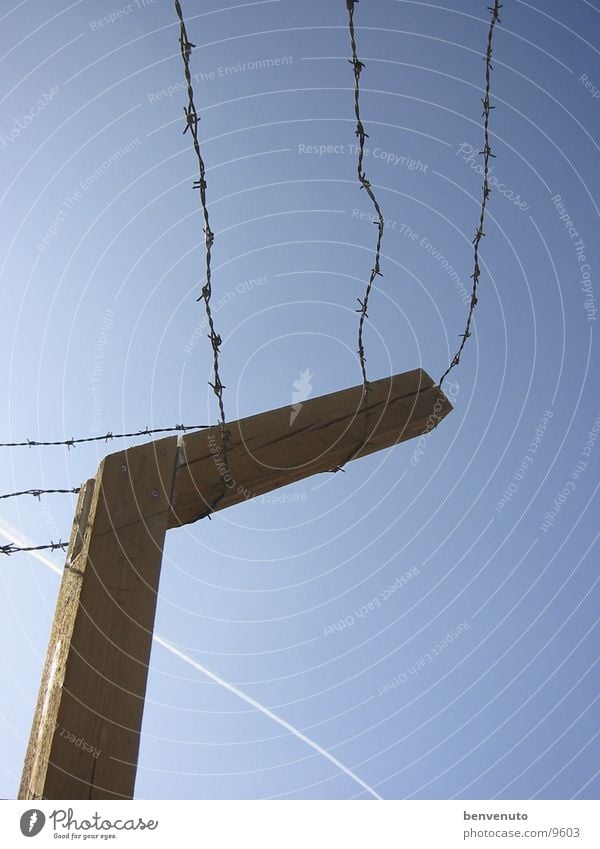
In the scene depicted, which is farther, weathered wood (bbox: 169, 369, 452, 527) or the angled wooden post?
weathered wood (bbox: 169, 369, 452, 527)

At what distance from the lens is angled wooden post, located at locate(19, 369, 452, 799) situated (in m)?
1.49

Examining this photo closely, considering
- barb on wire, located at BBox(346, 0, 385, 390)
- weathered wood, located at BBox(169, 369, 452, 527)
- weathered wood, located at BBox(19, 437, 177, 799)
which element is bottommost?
weathered wood, located at BBox(19, 437, 177, 799)

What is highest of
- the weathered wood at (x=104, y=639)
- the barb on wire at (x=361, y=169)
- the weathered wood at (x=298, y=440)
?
the barb on wire at (x=361, y=169)

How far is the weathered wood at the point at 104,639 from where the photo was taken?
4.81ft

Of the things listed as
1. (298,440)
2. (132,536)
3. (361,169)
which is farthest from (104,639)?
(361,169)

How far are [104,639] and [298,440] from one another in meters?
0.86

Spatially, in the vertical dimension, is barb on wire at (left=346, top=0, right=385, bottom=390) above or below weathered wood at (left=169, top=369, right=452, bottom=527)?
above

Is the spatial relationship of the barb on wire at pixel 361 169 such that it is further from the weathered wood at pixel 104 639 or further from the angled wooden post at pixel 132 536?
the weathered wood at pixel 104 639

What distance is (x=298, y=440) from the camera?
2.19 meters

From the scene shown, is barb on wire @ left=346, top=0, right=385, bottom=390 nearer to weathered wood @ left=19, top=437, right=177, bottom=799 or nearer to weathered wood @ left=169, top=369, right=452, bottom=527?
weathered wood @ left=169, top=369, right=452, bottom=527

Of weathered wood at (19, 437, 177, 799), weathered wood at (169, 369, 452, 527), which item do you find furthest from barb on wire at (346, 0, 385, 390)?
weathered wood at (19, 437, 177, 799)

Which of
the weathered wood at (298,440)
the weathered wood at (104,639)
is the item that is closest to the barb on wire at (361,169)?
the weathered wood at (298,440)
